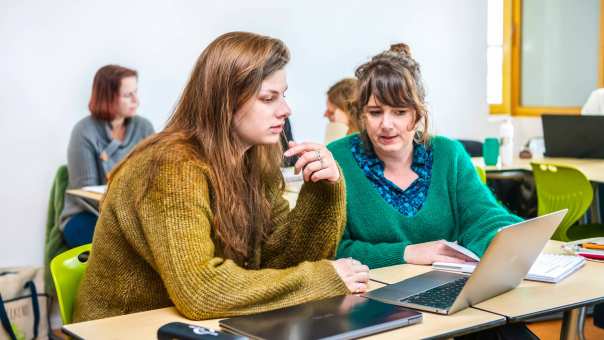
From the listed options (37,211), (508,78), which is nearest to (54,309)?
(37,211)

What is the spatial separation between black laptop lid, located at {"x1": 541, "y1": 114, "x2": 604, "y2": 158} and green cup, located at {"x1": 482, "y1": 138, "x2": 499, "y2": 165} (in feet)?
1.04

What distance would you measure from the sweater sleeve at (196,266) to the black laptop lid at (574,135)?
3003mm

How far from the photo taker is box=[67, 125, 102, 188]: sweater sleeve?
13.4ft

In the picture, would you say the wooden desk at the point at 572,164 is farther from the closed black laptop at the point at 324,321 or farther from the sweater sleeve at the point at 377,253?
the closed black laptop at the point at 324,321

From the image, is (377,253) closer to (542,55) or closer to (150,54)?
(150,54)

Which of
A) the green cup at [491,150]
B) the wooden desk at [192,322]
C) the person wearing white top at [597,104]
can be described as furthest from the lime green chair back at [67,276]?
the person wearing white top at [597,104]

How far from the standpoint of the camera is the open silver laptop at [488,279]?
5.19 feet

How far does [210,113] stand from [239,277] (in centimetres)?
40

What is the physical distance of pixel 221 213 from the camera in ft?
5.69

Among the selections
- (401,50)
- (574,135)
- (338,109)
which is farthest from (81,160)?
(574,135)

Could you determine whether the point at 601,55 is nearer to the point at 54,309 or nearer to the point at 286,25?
the point at 286,25

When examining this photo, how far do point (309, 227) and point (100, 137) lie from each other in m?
2.46

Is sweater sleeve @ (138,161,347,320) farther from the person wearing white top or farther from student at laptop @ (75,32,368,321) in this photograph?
the person wearing white top

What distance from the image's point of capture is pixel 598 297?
5.68 feet
